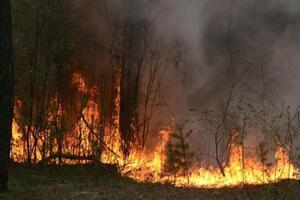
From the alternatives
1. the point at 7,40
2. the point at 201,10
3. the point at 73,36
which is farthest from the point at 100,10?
the point at 7,40

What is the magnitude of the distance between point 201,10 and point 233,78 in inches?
113

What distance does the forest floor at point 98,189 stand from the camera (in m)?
10.6

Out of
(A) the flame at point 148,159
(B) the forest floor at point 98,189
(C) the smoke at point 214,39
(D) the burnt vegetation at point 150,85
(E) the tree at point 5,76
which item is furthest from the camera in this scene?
(C) the smoke at point 214,39

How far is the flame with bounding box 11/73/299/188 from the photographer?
14348mm

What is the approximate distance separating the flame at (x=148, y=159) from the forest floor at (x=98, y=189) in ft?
3.71

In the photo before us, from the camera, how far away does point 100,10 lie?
1855 centimetres

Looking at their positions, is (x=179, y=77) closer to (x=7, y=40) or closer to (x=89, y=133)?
(x=89, y=133)

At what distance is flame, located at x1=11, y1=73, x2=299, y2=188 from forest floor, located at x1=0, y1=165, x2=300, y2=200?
3.71 feet

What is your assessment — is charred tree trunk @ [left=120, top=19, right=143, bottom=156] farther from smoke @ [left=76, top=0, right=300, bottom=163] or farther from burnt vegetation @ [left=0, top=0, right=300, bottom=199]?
smoke @ [left=76, top=0, right=300, bottom=163]

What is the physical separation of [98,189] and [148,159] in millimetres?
4951

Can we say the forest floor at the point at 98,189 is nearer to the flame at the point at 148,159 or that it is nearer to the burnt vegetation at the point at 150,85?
the burnt vegetation at the point at 150,85

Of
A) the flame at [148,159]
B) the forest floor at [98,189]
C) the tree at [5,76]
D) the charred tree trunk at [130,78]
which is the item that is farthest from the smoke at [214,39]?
the tree at [5,76]

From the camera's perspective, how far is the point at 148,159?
659 inches

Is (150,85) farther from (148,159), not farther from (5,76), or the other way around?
(5,76)
